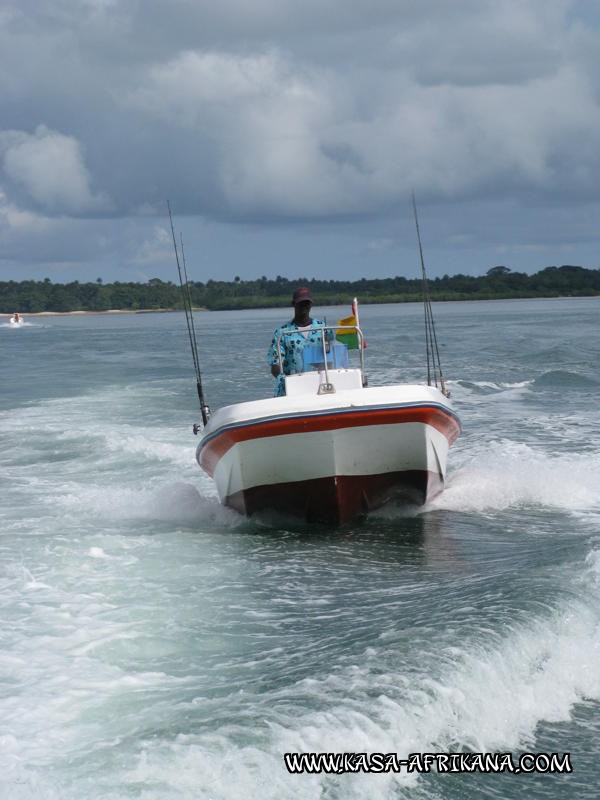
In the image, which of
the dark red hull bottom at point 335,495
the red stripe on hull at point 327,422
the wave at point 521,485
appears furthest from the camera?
the wave at point 521,485

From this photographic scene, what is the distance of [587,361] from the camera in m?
26.1

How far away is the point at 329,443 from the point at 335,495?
561 mm

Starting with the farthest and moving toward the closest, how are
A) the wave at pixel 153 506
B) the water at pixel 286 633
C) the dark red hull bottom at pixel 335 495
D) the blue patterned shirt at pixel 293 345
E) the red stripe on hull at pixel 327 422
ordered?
the wave at pixel 153 506 < the blue patterned shirt at pixel 293 345 < the dark red hull bottom at pixel 335 495 < the red stripe on hull at pixel 327 422 < the water at pixel 286 633

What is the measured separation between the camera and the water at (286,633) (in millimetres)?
4316

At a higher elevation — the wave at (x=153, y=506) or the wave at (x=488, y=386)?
the wave at (x=153, y=506)

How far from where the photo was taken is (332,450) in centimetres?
812

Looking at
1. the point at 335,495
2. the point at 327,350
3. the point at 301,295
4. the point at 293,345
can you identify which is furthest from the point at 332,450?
the point at 301,295

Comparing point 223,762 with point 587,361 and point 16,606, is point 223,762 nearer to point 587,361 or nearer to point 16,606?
point 16,606

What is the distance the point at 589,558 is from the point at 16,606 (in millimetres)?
4025

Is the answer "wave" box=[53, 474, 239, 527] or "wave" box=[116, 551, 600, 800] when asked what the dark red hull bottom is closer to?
"wave" box=[53, 474, 239, 527]

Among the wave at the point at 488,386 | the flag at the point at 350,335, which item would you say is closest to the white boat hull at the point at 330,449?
the flag at the point at 350,335

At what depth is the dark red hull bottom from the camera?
27.6 feet

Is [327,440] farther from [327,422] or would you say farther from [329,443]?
[327,422]

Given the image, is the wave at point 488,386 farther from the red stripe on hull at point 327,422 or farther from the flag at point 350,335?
the red stripe on hull at point 327,422
